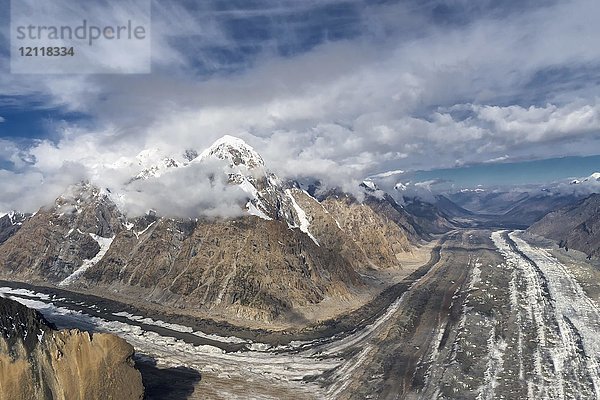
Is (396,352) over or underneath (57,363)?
underneath

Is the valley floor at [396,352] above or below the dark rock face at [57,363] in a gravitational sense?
below

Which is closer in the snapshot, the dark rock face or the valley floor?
the dark rock face

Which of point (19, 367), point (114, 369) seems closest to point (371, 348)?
point (114, 369)

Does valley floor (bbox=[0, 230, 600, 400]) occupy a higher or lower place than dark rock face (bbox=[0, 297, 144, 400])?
lower

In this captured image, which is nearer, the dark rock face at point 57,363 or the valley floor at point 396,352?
the dark rock face at point 57,363
